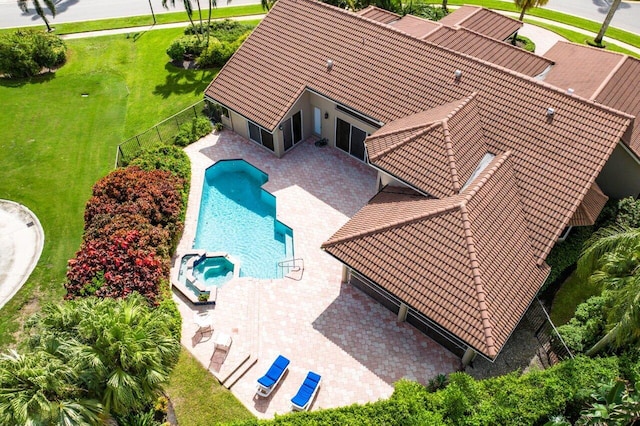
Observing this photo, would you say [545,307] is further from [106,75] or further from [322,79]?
[106,75]

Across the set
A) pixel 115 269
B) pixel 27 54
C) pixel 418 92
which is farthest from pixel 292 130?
pixel 27 54

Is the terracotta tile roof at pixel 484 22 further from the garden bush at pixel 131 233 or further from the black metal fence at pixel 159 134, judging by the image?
the garden bush at pixel 131 233

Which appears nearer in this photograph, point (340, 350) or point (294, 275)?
point (340, 350)

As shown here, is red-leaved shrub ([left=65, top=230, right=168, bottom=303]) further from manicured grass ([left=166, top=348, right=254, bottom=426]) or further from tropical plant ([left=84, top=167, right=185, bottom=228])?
manicured grass ([left=166, top=348, right=254, bottom=426])

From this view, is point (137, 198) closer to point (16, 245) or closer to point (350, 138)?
point (16, 245)

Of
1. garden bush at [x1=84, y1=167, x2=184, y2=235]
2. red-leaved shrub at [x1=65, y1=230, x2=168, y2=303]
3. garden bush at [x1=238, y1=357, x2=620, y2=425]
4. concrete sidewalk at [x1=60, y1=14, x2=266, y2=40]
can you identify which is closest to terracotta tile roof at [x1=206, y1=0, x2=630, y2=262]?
garden bush at [x1=238, y1=357, x2=620, y2=425]

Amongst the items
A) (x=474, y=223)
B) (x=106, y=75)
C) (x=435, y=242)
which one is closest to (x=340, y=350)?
(x=435, y=242)

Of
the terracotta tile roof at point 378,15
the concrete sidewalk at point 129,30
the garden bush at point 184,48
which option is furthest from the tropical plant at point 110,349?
the concrete sidewalk at point 129,30
